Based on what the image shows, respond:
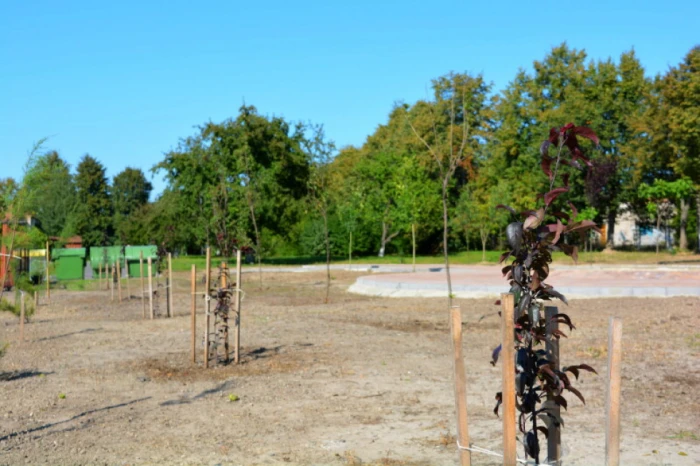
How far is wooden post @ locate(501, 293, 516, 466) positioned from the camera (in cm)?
426

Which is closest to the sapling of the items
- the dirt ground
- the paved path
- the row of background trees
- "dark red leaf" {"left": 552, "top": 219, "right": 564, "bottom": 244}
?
"dark red leaf" {"left": 552, "top": 219, "right": 564, "bottom": 244}

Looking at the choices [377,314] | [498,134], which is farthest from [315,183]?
[498,134]

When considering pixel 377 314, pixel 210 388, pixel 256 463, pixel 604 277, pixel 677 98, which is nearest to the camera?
pixel 256 463

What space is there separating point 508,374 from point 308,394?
16.8ft

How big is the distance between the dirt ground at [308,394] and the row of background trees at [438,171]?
48.1 ft

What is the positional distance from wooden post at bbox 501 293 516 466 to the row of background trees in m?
23.9

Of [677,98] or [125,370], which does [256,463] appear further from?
[677,98]

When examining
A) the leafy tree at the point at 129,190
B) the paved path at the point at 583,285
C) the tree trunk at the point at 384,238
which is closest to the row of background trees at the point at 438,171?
the tree trunk at the point at 384,238

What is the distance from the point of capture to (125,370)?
10891mm

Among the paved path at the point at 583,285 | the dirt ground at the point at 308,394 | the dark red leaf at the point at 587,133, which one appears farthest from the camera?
the paved path at the point at 583,285

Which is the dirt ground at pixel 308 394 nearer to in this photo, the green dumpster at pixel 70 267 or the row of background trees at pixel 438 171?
the row of background trees at pixel 438 171

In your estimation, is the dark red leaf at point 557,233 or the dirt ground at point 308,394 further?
the dirt ground at point 308,394

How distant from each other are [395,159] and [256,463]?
137 feet

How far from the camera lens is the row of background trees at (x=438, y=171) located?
38.8 metres
